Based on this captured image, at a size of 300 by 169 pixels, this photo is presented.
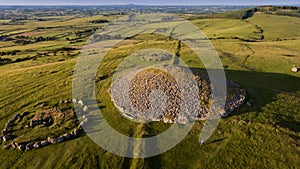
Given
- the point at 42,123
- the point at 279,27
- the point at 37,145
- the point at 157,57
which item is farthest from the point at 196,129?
the point at 279,27

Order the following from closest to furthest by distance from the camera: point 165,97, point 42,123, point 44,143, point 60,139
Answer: point 44,143, point 60,139, point 42,123, point 165,97

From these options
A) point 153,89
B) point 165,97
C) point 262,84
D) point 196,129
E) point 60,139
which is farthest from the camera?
point 262,84

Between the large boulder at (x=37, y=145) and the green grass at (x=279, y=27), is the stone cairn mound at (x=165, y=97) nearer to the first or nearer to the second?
the large boulder at (x=37, y=145)

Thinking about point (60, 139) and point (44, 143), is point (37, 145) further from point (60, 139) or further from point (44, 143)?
point (60, 139)

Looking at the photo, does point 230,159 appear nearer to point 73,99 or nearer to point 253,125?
point 253,125

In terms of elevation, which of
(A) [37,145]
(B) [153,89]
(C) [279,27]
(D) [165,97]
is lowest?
(A) [37,145]

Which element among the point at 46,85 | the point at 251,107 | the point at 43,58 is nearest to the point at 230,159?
the point at 251,107

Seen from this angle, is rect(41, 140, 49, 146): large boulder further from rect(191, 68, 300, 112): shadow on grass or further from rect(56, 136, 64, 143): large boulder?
rect(191, 68, 300, 112): shadow on grass
